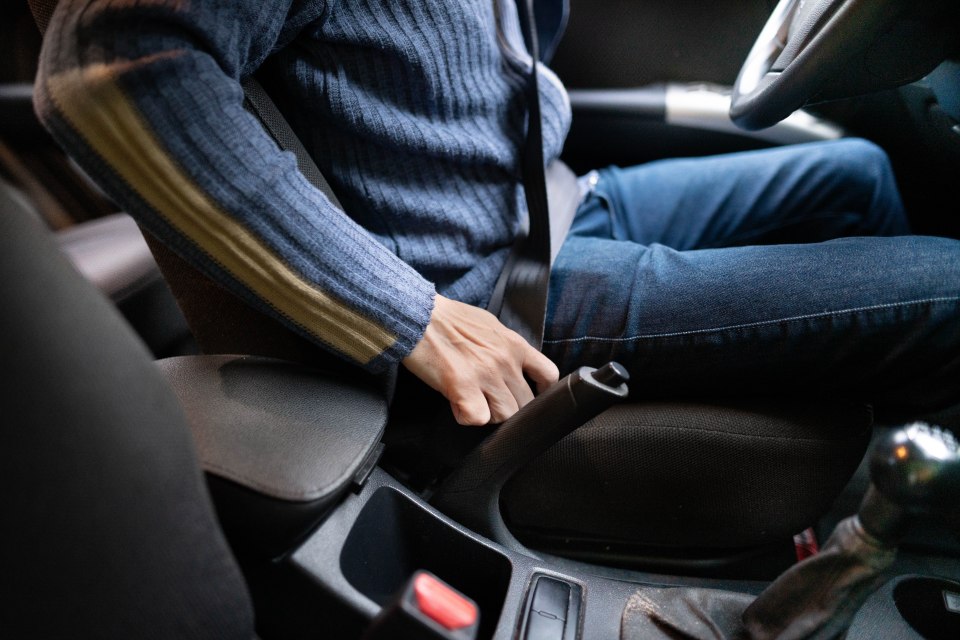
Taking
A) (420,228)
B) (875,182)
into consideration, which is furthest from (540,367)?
(875,182)

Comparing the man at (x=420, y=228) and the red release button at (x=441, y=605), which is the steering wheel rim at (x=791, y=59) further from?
the red release button at (x=441, y=605)

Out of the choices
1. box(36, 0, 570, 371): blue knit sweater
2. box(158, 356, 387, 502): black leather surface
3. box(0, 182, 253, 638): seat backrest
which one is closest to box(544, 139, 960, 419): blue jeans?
box(36, 0, 570, 371): blue knit sweater

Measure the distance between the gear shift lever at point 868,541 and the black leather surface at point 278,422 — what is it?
13.5 inches

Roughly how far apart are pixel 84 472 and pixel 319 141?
0.36 m

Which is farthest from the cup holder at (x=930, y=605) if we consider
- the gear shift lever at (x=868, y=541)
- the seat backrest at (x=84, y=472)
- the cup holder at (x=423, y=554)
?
the seat backrest at (x=84, y=472)

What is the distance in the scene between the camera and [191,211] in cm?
45

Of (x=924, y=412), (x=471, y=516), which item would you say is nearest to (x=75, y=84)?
(x=471, y=516)

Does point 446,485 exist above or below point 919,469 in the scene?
below

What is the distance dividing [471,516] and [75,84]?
481mm

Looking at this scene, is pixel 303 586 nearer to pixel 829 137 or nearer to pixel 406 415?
pixel 406 415

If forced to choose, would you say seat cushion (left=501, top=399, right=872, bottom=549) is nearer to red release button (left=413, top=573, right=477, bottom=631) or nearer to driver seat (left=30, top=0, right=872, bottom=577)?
driver seat (left=30, top=0, right=872, bottom=577)

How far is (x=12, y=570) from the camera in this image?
348 mm

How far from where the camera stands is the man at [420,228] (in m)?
0.43

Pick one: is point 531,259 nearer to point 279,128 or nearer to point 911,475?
point 279,128
